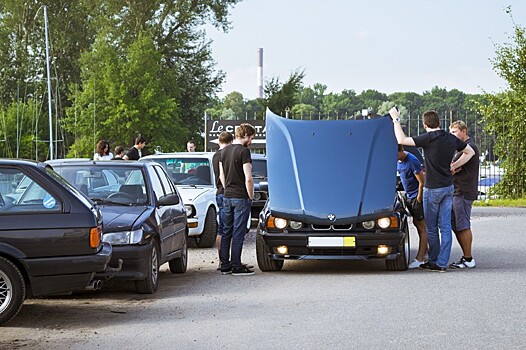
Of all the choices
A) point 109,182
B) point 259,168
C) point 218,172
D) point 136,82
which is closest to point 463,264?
point 218,172

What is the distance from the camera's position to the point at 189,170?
19.5 metres

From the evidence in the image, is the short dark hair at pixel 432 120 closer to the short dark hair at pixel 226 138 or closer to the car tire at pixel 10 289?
the short dark hair at pixel 226 138

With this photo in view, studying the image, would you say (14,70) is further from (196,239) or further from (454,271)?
(454,271)

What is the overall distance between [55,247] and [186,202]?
7.93m

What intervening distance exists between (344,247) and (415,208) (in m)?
1.77

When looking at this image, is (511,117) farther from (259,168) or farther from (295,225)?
(295,225)

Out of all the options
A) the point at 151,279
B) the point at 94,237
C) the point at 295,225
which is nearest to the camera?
the point at 94,237

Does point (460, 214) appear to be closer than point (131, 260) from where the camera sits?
No

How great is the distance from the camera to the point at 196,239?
18.7 metres

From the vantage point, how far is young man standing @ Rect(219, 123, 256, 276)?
14.3 meters

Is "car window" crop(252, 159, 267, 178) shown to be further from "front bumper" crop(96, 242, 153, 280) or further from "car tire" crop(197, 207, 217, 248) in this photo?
"front bumper" crop(96, 242, 153, 280)

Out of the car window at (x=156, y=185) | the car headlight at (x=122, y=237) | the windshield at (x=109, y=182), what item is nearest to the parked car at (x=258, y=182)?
the car window at (x=156, y=185)

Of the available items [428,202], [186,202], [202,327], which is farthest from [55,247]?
[186,202]

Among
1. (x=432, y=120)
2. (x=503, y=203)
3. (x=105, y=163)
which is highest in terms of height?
(x=432, y=120)
